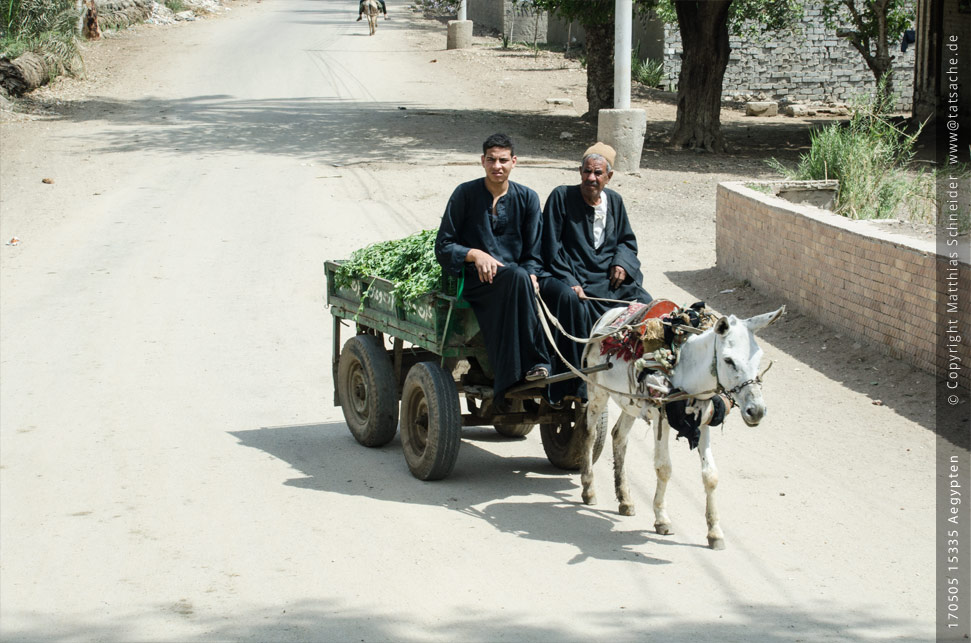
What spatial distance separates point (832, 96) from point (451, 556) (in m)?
29.6

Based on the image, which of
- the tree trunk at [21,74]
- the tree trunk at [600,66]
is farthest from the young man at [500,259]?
the tree trunk at [21,74]

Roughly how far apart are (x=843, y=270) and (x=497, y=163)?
4.64 m

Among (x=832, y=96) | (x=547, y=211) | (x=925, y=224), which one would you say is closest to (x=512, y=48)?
(x=832, y=96)

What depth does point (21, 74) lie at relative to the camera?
2597cm

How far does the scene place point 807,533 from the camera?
256 inches

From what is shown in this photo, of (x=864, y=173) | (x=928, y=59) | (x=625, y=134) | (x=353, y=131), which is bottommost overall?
(x=864, y=173)

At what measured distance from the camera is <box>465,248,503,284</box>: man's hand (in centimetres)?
666

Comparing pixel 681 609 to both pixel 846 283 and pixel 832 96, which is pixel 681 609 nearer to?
pixel 846 283

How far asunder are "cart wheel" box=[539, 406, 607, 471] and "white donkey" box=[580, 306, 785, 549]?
1.12 ft

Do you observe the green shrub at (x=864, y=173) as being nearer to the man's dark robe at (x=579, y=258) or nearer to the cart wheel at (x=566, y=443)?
the cart wheel at (x=566, y=443)

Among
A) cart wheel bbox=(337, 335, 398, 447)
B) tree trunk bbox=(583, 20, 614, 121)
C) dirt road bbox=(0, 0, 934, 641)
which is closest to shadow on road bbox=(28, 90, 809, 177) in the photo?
tree trunk bbox=(583, 20, 614, 121)

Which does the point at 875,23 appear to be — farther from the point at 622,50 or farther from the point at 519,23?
the point at 519,23

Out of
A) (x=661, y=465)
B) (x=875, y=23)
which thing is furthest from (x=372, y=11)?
(x=661, y=465)

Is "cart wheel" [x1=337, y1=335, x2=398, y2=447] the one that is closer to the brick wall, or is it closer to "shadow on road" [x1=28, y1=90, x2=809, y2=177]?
the brick wall
